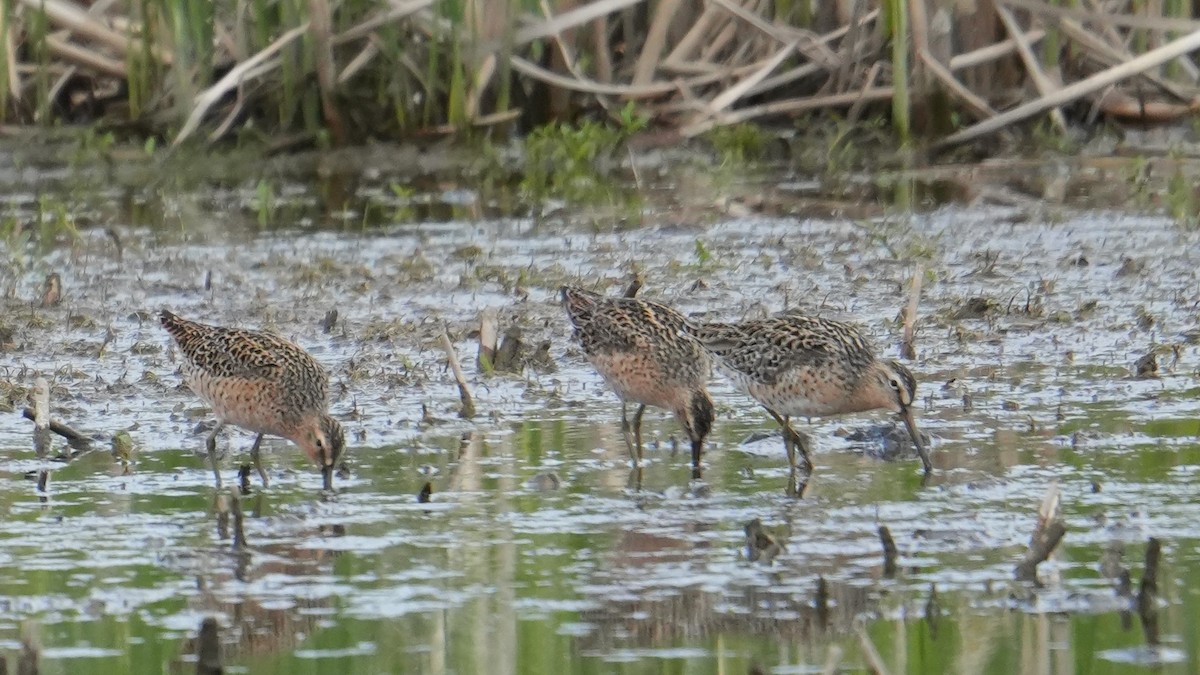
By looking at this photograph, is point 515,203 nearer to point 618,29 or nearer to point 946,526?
point 618,29

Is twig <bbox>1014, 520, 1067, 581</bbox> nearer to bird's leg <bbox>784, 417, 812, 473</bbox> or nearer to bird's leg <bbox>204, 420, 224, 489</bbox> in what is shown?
bird's leg <bbox>784, 417, 812, 473</bbox>

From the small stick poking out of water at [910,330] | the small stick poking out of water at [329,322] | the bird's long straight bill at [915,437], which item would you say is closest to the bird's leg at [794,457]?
the bird's long straight bill at [915,437]

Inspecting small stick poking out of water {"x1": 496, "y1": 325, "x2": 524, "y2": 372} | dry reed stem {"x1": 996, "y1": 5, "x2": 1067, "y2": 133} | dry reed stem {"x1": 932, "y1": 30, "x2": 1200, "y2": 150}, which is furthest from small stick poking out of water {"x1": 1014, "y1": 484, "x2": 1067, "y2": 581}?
dry reed stem {"x1": 996, "y1": 5, "x2": 1067, "y2": 133}

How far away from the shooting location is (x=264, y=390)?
752cm

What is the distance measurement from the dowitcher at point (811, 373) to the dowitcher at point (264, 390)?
1491 millimetres

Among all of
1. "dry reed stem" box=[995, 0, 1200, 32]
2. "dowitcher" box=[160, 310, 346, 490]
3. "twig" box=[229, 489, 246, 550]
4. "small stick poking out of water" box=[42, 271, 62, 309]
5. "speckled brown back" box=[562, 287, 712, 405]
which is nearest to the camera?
"twig" box=[229, 489, 246, 550]

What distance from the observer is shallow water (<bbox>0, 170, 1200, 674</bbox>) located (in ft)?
17.0

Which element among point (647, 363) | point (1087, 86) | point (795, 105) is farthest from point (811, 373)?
point (795, 105)

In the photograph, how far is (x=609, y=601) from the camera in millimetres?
5523

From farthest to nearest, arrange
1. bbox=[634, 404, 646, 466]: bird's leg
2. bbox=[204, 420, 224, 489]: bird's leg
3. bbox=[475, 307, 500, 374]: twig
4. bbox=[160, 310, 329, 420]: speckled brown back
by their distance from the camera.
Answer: bbox=[475, 307, 500, 374]: twig
bbox=[634, 404, 646, 466]: bird's leg
bbox=[160, 310, 329, 420]: speckled brown back
bbox=[204, 420, 224, 489]: bird's leg

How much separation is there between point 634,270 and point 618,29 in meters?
5.85

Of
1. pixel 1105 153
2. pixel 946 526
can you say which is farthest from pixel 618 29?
pixel 946 526

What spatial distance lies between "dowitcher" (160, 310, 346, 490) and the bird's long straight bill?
187 centimetres

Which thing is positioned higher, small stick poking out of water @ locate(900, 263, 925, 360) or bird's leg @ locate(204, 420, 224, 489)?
small stick poking out of water @ locate(900, 263, 925, 360)
